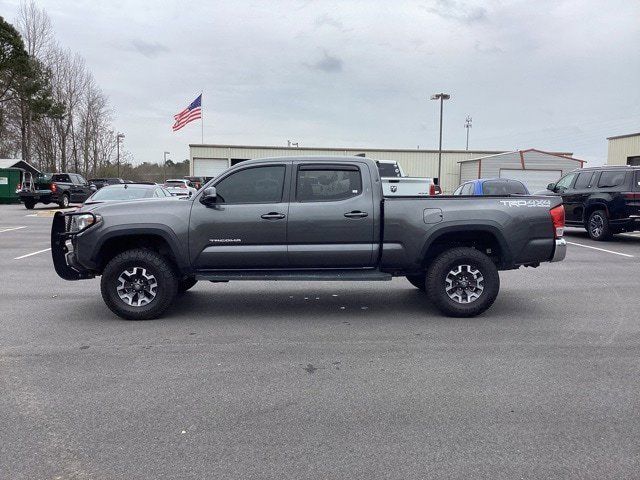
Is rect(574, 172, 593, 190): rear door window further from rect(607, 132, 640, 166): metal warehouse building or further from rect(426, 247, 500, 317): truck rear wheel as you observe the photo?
rect(607, 132, 640, 166): metal warehouse building

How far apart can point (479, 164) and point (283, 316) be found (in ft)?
126

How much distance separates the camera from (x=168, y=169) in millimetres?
76250

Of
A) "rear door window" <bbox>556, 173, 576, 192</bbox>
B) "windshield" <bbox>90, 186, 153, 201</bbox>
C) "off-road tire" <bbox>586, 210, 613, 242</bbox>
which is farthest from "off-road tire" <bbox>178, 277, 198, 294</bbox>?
"rear door window" <bbox>556, 173, 576, 192</bbox>

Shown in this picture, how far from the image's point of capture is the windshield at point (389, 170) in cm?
1858

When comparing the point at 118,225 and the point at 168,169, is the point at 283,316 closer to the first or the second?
the point at 118,225

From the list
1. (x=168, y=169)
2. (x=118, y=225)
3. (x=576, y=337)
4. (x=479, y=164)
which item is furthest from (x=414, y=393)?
(x=168, y=169)

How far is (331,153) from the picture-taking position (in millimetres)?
45250

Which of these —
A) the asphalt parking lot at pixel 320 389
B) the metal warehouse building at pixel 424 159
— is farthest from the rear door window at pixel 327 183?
the metal warehouse building at pixel 424 159

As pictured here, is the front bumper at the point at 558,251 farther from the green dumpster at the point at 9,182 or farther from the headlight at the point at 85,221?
the green dumpster at the point at 9,182

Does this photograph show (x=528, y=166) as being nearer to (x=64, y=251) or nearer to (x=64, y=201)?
(x=64, y=201)

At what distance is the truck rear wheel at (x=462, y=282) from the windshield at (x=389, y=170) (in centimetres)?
1221

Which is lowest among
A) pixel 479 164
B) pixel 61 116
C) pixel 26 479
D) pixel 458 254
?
pixel 26 479

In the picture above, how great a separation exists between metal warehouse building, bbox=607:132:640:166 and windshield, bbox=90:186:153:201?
2963 centimetres

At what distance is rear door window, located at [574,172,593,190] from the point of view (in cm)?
1494
